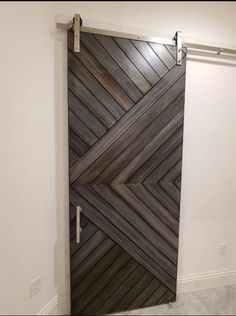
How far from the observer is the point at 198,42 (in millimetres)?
1454

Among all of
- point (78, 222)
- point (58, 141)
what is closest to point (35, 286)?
point (78, 222)

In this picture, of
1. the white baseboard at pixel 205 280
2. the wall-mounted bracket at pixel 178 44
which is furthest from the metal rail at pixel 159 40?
the white baseboard at pixel 205 280

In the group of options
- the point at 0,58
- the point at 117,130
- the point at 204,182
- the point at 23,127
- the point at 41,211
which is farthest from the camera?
the point at 204,182

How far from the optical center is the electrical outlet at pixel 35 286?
126 cm

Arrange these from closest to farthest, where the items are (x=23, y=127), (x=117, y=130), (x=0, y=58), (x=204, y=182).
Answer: (x=0, y=58) → (x=23, y=127) → (x=117, y=130) → (x=204, y=182)

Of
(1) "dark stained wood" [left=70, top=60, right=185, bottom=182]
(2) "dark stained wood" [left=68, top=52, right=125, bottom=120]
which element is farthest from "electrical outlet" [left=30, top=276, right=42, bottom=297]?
(2) "dark stained wood" [left=68, top=52, right=125, bottom=120]

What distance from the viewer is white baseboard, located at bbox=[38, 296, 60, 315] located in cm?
135

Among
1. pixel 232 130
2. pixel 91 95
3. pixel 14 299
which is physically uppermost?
pixel 91 95

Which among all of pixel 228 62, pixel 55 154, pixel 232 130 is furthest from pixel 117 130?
pixel 228 62

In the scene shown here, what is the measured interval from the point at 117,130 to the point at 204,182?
2.41ft

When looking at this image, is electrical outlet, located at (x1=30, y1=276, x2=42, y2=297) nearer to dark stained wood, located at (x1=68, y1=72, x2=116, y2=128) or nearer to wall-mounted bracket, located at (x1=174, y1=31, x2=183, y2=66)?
dark stained wood, located at (x1=68, y1=72, x2=116, y2=128)

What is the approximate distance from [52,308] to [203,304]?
99cm

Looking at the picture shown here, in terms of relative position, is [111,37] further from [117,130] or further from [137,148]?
[137,148]

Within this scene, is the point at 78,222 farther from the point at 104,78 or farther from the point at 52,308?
the point at 104,78
